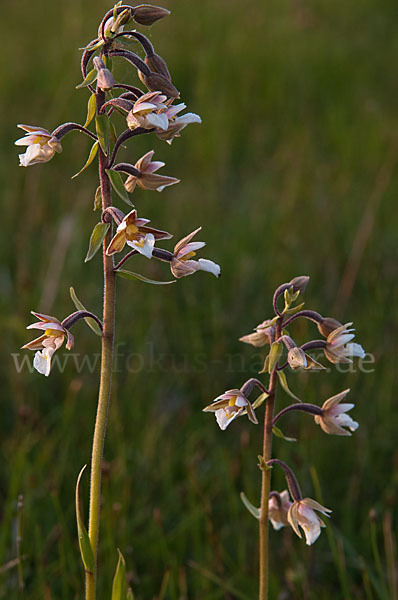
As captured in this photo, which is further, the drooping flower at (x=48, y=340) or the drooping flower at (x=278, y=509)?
the drooping flower at (x=278, y=509)

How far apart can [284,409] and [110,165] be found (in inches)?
24.8

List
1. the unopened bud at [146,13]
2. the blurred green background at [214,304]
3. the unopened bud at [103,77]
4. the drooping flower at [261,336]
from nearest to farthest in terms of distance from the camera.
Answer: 1. the unopened bud at [103,77]
2. the unopened bud at [146,13]
3. the drooping flower at [261,336]
4. the blurred green background at [214,304]

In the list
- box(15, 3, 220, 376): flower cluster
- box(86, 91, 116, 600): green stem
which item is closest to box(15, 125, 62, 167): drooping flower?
box(15, 3, 220, 376): flower cluster

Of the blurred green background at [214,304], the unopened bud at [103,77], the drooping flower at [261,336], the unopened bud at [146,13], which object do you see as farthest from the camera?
the blurred green background at [214,304]

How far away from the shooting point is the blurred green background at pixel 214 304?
2.10 m

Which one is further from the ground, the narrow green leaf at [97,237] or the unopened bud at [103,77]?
the unopened bud at [103,77]

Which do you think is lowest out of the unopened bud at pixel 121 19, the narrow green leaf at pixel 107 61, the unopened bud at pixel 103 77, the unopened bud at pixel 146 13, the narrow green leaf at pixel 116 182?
the narrow green leaf at pixel 116 182

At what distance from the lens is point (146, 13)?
1397 millimetres

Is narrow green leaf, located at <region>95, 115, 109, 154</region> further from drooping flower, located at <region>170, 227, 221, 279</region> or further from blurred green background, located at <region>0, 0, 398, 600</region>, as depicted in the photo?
blurred green background, located at <region>0, 0, 398, 600</region>

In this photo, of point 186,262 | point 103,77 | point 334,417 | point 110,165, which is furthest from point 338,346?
point 103,77

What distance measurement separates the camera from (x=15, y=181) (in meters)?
4.25

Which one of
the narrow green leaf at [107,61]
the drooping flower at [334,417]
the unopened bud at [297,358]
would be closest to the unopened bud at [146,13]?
the narrow green leaf at [107,61]

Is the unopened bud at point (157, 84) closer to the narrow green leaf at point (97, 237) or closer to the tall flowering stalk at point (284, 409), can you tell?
the narrow green leaf at point (97, 237)

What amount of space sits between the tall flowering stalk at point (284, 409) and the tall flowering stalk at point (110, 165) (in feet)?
0.64
